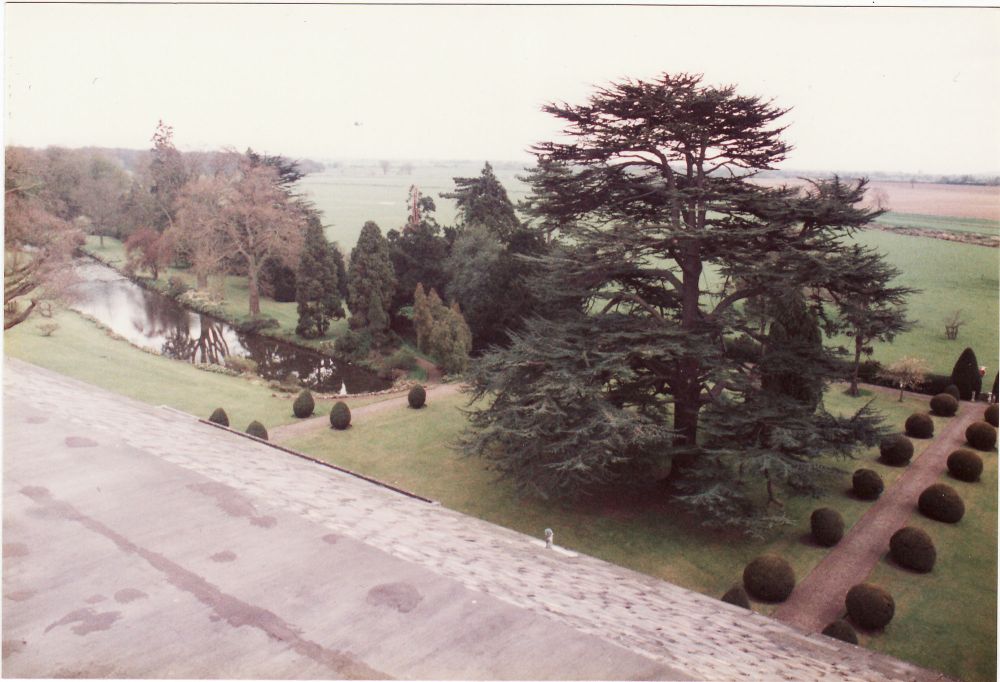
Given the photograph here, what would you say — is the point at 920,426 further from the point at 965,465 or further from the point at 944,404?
the point at 965,465

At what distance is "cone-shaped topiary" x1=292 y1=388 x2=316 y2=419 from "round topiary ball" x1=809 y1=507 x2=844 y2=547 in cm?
1351

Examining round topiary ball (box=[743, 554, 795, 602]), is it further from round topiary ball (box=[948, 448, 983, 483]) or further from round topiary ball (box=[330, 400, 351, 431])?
round topiary ball (box=[330, 400, 351, 431])

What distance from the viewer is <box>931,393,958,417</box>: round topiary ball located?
17.9 metres

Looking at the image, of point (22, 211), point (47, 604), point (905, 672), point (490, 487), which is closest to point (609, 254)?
Result: point (490, 487)

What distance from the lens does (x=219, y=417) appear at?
17703 mm

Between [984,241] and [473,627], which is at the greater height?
[984,241]

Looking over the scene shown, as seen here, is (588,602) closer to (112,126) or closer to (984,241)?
(984,241)

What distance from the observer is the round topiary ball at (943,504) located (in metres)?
14.2

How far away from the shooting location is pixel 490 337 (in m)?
22.5

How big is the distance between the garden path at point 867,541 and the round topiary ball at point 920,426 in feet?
0.96

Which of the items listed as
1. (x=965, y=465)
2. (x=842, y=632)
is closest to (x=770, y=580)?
(x=842, y=632)

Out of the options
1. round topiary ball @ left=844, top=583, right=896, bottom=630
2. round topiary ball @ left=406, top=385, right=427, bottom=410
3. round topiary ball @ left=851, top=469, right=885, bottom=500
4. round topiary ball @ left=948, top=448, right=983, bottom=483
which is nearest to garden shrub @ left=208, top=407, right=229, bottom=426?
round topiary ball @ left=406, top=385, right=427, bottom=410

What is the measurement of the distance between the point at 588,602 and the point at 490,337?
14334mm

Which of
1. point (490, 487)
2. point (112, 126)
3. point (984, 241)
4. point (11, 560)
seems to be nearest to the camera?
point (11, 560)
